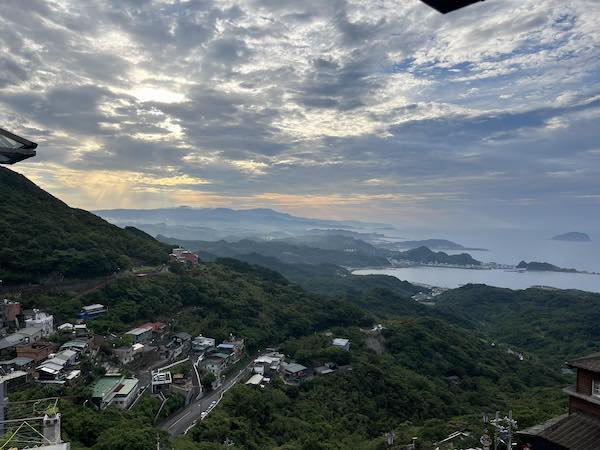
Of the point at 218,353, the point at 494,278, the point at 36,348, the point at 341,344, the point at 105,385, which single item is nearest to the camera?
the point at 105,385

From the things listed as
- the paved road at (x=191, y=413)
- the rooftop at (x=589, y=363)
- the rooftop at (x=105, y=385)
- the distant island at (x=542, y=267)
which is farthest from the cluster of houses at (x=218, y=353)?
the distant island at (x=542, y=267)

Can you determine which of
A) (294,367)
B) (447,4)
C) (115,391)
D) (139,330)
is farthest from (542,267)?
(447,4)

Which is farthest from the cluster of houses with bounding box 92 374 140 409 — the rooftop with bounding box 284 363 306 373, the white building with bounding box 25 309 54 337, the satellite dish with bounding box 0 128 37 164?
the satellite dish with bounding box 0 128 37 164

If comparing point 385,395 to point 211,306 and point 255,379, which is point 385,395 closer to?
point 255,379

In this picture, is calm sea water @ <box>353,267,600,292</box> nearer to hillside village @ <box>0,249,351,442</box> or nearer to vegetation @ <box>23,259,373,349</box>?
vegetation @ <box>23,259,373,349</box>

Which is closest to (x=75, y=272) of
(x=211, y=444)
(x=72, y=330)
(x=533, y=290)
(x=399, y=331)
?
(x=72, y=330)

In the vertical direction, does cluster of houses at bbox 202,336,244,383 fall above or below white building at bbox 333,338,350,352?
above
